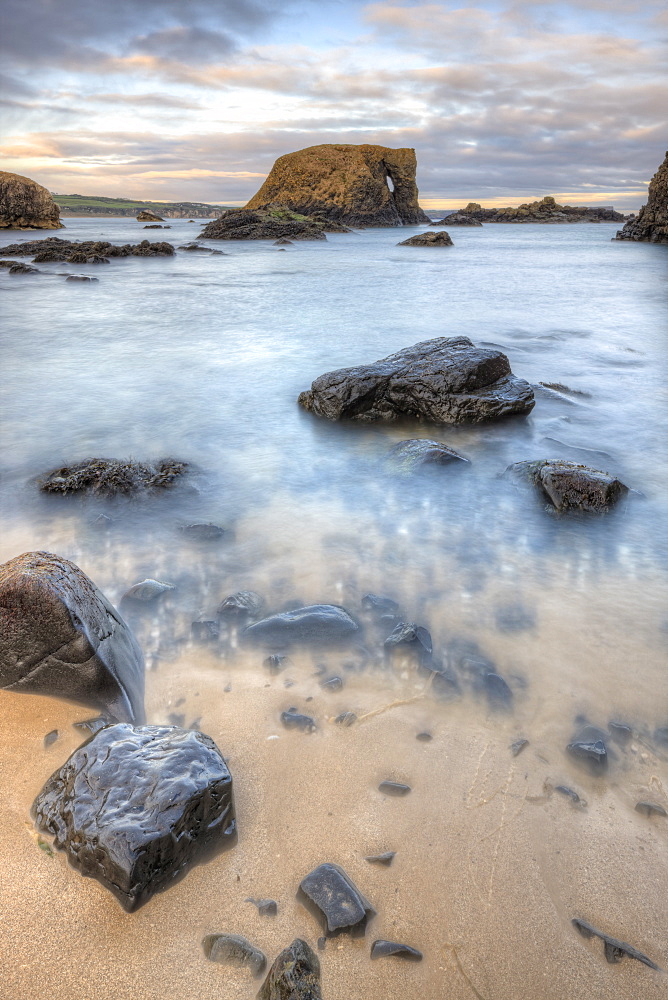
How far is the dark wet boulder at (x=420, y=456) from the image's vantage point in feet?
14.8

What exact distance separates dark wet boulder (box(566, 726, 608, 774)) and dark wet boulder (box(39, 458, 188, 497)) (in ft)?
10.0

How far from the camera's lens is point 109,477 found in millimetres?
4109

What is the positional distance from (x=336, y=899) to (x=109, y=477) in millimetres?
3232

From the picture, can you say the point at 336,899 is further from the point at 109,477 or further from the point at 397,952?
the point at 109,477

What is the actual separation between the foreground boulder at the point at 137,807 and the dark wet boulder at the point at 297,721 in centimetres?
38

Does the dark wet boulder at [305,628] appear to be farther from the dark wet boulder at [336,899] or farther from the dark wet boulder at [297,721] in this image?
the dark wet boulder at [336,899]

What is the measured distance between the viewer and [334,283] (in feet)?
57.8

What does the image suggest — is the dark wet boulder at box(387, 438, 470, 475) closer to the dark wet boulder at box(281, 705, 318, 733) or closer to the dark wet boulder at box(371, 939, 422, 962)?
the dark wet boulder at box(281, 705, 318, 733)

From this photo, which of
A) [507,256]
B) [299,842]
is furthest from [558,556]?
[507,256]

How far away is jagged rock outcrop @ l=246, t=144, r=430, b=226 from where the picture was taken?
242 ft

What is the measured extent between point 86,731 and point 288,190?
83803 millimetres

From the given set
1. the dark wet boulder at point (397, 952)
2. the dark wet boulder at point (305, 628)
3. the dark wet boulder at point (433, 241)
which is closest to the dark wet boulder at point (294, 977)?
the dark wet boulder at point (397, 952)

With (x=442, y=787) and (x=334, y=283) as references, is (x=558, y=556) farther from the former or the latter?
(x=334, y=283)

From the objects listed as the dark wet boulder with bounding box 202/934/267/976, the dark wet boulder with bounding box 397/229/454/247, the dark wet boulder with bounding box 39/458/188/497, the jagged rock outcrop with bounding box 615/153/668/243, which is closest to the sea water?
the dark wet boulder with bounding box 202/934/267/976
